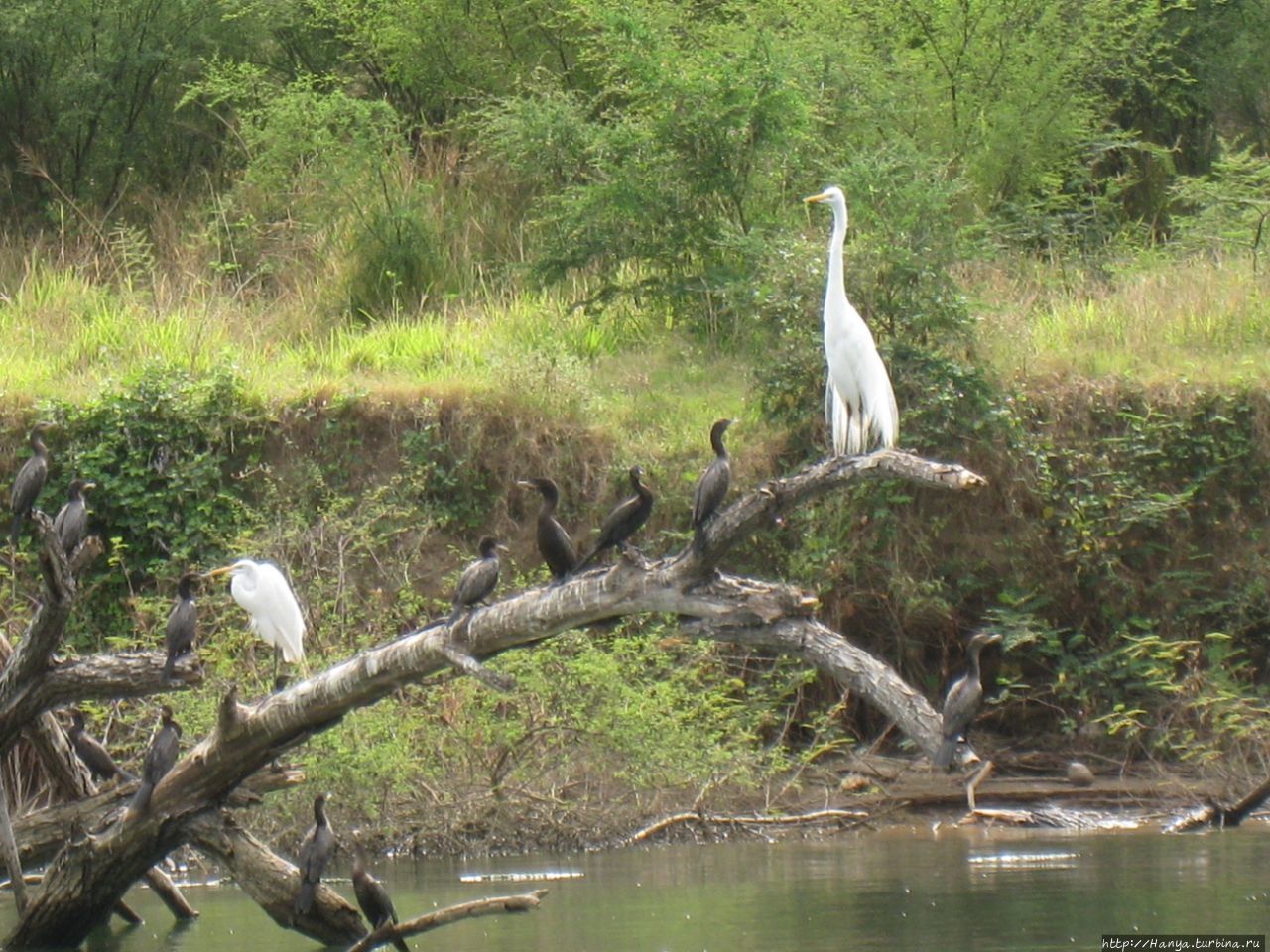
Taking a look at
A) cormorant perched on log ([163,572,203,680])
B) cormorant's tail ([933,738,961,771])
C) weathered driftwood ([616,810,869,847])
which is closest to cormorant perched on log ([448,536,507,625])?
cormorant perched on log ([163,572,203,680])

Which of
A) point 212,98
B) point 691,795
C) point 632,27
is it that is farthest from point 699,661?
point 212,98

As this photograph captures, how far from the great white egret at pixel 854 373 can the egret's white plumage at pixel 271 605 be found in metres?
3.46

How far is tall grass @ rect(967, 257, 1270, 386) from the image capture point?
15.9 metres

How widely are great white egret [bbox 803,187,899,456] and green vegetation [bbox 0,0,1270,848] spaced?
2.68 m

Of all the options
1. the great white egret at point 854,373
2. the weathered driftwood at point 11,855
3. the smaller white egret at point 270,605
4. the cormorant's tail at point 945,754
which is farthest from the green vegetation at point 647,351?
the cormorant's tail at point 945,754

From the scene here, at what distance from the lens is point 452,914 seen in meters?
6.98

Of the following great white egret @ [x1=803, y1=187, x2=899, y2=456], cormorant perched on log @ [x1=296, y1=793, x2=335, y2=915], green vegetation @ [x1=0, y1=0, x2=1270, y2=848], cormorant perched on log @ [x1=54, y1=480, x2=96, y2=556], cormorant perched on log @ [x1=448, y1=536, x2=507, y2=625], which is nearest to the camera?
cormorant perched on log @ [x1=448, y1=536, x2=507, y2=625]

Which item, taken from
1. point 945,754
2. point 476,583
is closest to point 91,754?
point 476,583

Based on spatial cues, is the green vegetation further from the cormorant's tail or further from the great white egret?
the cormorant's tail

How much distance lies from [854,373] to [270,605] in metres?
3.79

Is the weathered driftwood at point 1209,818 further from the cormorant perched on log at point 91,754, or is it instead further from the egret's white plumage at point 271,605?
the cormorant perched on log at point 91,754

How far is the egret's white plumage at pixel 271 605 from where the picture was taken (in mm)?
11164

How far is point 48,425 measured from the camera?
48.2ft

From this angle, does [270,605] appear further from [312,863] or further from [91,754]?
[312,863]
